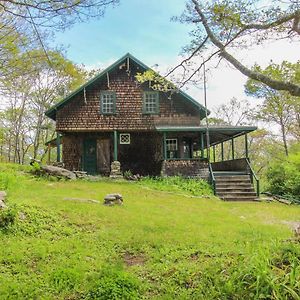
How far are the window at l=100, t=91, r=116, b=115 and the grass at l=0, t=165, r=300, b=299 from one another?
34.8 feet

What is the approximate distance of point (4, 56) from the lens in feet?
46.3

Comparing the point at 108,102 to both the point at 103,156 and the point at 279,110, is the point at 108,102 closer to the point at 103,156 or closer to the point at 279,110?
the point at 103,156

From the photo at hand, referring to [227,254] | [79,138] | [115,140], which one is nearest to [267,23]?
[227,254]

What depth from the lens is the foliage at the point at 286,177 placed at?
1619 centimetres

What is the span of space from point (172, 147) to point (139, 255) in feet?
49.5

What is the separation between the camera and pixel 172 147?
20.7 metres

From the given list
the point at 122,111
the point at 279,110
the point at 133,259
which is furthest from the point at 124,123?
the point at 133,259

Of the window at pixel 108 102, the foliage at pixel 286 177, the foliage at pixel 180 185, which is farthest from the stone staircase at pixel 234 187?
the window at pixel 108 102

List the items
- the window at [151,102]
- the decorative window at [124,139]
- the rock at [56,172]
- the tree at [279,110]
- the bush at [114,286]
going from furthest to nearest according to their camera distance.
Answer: the tree at [279,110], the decorative window at [124,139], the window at [151,102], the rock at [56,172], the bush at [114,286]

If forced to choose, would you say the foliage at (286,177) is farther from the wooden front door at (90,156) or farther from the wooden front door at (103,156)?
the wooden front door at (90,156)

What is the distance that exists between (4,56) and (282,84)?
42.3 ft

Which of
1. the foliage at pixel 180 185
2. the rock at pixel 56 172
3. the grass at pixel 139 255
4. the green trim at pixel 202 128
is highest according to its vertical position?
the green trim at pixel 202 128

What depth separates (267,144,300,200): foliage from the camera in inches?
637

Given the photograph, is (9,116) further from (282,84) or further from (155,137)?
(282,84)
